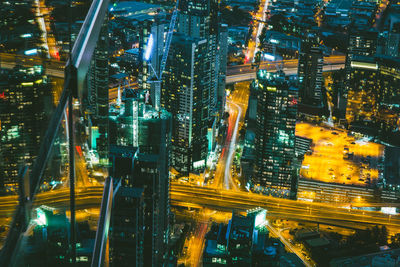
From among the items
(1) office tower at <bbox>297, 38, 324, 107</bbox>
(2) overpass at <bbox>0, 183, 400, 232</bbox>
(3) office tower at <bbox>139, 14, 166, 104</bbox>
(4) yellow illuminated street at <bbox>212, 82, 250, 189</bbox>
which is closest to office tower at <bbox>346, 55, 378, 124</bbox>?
(1) office tower at <bbox>297, 38, 324, 107</bbox>

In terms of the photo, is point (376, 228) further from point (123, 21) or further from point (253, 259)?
point (123, 21)

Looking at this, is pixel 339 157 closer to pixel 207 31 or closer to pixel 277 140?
pixel 277 140

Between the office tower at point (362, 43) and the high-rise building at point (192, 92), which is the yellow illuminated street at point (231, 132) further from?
the office tower at point (362, 43)

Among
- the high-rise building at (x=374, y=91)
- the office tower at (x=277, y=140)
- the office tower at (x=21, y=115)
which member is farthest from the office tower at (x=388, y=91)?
the office tower at (x=21, y=115)

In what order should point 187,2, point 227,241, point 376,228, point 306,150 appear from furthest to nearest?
point 187,2, point 306,150, point 376,228, point 227,241

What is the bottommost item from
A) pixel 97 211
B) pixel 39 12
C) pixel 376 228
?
pixel 376 228

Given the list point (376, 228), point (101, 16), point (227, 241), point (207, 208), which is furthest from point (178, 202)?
point (101, 16)

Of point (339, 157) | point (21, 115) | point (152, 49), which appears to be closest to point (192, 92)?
point (152, 49)
